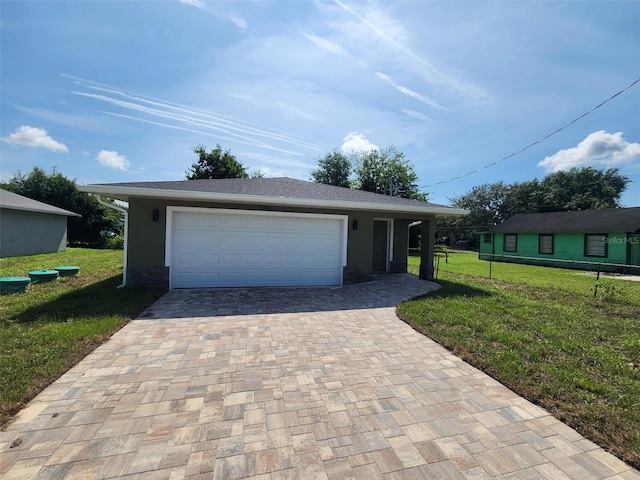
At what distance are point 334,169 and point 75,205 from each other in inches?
884

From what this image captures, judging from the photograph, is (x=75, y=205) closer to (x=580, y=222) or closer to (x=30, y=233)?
(x=30, y=233)

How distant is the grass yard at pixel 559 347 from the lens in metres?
2.57

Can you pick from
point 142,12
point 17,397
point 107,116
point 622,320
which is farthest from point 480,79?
point 107,116

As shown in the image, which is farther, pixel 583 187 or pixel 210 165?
pixel 583 187

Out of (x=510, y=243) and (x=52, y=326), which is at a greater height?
(x=510, y=243)

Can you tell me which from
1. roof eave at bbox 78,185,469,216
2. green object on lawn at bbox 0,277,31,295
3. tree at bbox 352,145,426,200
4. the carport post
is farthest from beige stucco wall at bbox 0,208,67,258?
tree at bbox 352,145,426,200

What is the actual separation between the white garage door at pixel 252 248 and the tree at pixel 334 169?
2315cm

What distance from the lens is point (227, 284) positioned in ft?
25.7

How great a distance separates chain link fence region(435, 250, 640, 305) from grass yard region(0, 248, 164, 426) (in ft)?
29.7

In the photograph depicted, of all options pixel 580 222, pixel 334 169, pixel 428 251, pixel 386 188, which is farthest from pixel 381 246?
pixel 334 169

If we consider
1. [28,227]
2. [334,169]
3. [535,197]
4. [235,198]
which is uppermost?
[334,169]

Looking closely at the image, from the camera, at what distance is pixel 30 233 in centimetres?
1490

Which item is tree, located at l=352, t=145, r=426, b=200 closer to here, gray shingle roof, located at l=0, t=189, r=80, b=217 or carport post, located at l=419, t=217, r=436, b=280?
carport post, located at l=419, t=217, r=436, b=280

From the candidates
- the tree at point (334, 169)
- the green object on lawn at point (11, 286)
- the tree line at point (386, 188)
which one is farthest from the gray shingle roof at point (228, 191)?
the tree at point (334, 169)
